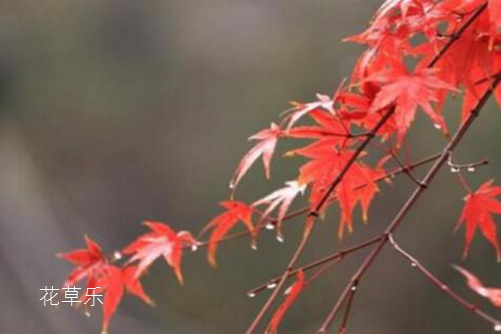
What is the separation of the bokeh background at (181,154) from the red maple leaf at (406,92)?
183 centimetres

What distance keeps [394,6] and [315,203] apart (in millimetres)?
168

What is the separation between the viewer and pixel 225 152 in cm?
270

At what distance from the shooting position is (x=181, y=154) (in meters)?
2.85

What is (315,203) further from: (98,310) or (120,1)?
(120,1)

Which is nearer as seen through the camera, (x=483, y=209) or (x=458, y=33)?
(x=458, y=33)

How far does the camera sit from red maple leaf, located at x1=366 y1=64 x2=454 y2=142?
64 cm

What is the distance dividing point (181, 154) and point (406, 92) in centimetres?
223

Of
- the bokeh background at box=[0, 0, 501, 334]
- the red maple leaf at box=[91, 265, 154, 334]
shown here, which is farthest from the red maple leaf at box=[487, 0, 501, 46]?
the bokeh background at box=[0, 0, 501, 334]

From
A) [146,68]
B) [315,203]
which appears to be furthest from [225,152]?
[315,203]

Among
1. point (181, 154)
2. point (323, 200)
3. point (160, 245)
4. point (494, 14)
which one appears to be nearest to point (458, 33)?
point (494, 14)

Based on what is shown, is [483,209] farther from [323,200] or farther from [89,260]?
[89,260]

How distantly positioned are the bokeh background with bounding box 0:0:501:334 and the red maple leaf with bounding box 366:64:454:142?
1828mm

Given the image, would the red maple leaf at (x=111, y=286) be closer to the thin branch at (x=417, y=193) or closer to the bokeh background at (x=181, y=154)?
the thin branch at (x=417, y=193)

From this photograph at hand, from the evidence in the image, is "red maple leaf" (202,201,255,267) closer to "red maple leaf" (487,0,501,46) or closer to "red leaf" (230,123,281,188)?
"red leaf" (230,123,281,188)
